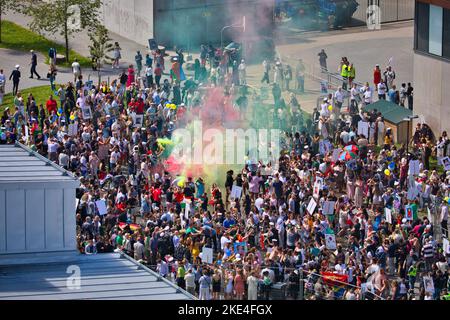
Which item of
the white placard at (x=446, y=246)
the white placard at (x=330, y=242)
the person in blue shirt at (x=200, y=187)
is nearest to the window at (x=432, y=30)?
the person in blue shirt at (x=200, y=187)

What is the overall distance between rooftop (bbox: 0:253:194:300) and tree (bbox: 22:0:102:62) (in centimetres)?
2781

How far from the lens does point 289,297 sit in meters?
26.4

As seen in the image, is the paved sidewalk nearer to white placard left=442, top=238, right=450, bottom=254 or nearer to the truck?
the truck

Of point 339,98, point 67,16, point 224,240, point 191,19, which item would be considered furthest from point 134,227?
point 191,19

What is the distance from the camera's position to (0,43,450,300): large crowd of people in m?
27.1

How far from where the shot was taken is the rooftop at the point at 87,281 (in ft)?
62.8

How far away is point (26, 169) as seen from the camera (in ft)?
76.0

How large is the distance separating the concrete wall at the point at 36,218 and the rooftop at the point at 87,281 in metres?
0.30

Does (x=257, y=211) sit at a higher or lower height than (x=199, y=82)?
lower

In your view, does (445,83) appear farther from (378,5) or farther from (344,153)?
(378,5)

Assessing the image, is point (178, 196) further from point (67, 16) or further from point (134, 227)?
point (67, 16)

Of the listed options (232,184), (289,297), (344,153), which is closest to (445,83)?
(344,153)

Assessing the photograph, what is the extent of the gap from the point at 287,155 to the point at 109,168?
16.1 feet

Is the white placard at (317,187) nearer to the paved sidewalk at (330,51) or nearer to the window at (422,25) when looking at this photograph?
the window at (422,25)
